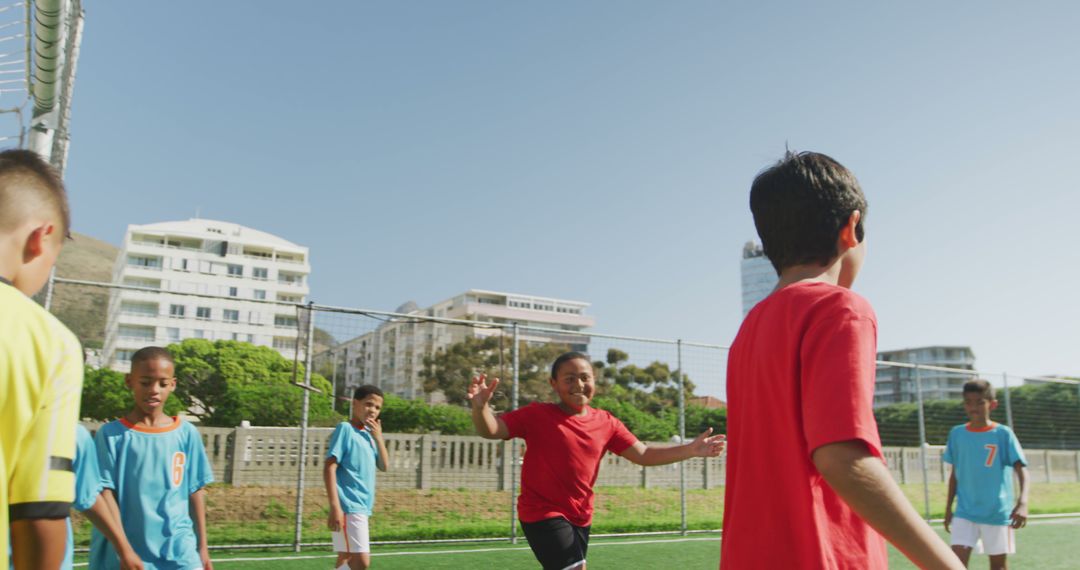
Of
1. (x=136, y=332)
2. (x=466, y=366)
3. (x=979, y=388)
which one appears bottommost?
(x=979, y=388)

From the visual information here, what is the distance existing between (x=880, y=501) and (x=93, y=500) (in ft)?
11.4

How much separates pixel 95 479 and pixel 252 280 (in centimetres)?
9560

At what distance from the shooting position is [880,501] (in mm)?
1366

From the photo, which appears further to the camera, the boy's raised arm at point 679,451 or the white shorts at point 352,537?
the white shorts at point 352,537

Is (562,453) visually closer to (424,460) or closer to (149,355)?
(149,355)

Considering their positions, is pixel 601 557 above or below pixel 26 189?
below

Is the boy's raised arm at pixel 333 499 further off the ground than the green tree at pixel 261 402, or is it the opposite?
the green tree at pixel 261 402

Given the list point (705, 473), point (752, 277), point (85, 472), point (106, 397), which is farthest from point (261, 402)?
point (752, 277)

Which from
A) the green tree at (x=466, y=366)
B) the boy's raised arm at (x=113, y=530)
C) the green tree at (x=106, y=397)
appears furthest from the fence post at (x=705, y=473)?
the boy's raised arm at (x=113, y=530)

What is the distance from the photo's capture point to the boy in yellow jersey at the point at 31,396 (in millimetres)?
1515

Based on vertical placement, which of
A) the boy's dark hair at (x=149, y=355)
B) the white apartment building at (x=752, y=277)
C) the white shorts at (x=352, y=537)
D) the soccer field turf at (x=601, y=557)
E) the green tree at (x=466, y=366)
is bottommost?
the soccer field turf at (x=601, y=557)

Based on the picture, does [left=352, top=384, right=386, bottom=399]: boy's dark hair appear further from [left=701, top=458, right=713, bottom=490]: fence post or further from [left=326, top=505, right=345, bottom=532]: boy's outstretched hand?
[left=701, top=458, right=713, bottom=490]: fence post

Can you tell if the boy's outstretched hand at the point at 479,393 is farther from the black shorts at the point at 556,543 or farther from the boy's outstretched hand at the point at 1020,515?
the boy's outstretched hand at the point at 1020,515

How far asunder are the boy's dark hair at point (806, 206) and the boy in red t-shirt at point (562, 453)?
2.88 metres
